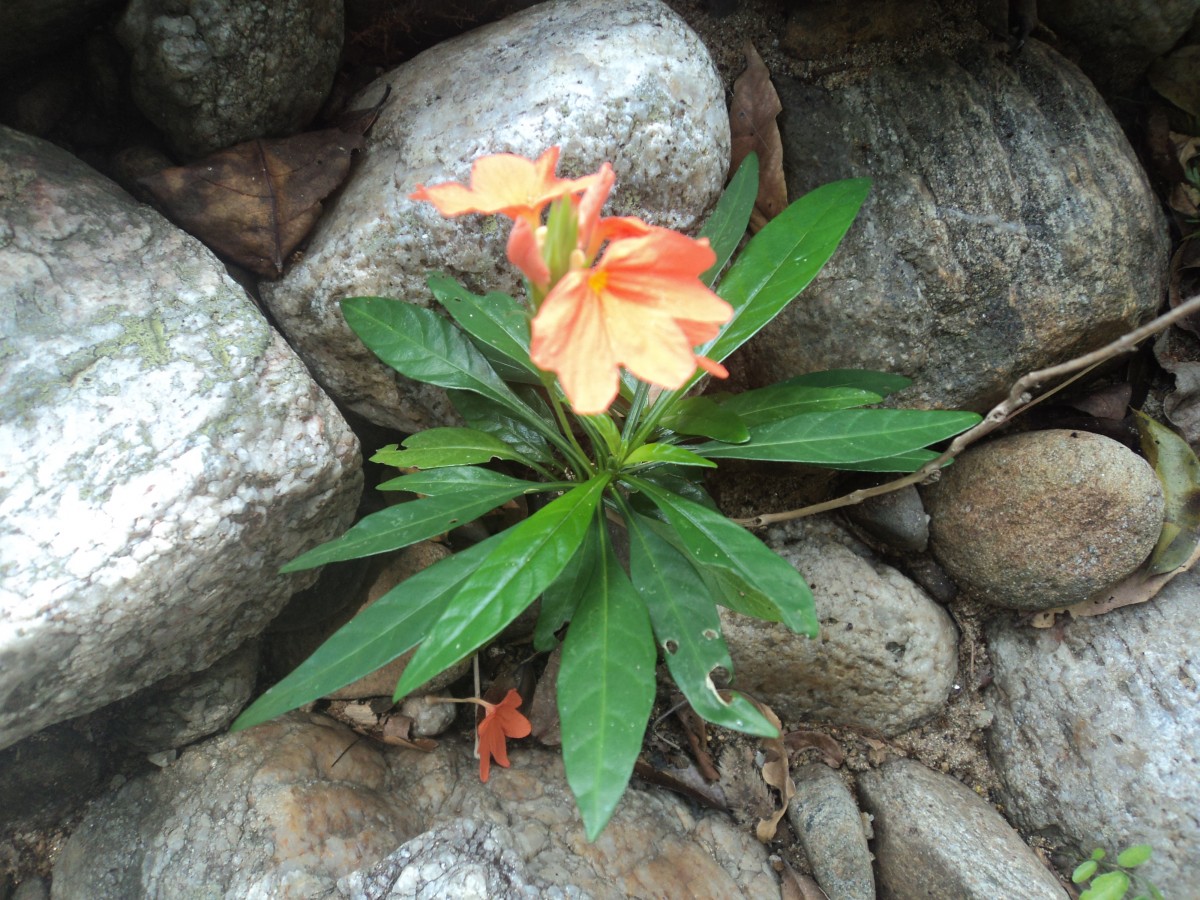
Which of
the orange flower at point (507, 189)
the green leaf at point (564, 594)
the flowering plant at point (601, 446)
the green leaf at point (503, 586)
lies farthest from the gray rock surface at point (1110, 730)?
the orange flower at point (507, 189)

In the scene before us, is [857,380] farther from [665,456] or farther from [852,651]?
[852,651]

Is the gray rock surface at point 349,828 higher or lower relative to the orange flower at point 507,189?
lower

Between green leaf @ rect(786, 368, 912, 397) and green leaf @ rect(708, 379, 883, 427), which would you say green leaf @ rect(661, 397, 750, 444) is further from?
green leaf @ rect(786, 368, 912, 397)

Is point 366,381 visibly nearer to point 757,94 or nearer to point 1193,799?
point 757,94

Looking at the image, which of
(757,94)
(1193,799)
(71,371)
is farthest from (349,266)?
(1193,799)

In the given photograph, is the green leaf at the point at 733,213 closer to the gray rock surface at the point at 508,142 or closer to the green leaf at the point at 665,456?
the gray rock surface at the point at 508,142

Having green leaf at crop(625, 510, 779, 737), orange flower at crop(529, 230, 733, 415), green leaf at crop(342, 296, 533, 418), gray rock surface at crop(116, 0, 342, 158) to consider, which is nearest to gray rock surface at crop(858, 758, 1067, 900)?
green leaf at crop(625, 510, 779, 737)
